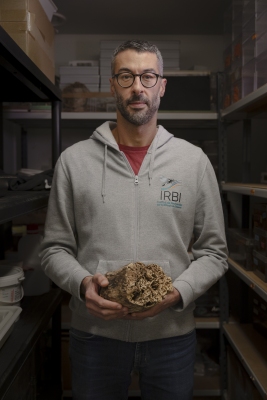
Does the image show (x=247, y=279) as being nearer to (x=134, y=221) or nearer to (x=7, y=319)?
(x=134, y=221)

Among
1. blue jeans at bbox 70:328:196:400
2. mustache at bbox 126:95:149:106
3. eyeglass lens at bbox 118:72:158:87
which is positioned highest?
eyeglass lens at bbox 118:72:158:87

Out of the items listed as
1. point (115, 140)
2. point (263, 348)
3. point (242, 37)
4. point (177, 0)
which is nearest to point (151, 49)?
point (115, 140)

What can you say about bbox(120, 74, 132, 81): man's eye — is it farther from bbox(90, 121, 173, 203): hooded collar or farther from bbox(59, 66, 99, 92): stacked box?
bbox(59, 66, 99, 92): stacked box

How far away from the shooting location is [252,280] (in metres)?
1.75

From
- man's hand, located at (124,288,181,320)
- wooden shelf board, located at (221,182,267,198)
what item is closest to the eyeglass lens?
wooden shelf board, located at (221,182,267,198)

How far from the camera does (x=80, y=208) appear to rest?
138 cm

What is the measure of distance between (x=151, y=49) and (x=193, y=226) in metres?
0.64

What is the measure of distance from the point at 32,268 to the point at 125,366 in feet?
2.26

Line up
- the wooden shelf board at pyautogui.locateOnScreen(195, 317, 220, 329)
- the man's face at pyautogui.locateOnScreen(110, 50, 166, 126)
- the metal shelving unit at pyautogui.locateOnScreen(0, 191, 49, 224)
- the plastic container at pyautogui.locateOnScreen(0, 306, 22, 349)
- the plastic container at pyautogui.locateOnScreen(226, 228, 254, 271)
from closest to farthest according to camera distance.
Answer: the metal shelving unit at pyautogui.locateOnScreen(0, 191, 49, 224) → the plastic container at pyautogui.locateOnScreen(0, 306, 22, 349) → the man's face at pyautogui.locateOnScreen(110, 50, 166, 126) → the plastic container at pyautogui.locateOnScreen(226, 228, 254, 271) → the wooden shelf board at pyautogui.locateOnScreen(195, 317, 220, 329)

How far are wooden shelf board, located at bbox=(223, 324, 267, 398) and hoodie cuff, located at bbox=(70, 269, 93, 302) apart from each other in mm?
833

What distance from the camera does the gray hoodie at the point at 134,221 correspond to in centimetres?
133

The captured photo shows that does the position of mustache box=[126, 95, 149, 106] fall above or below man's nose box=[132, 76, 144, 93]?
below

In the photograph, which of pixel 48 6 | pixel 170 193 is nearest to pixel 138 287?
pixel 170 193

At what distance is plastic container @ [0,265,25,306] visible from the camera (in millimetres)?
1435
